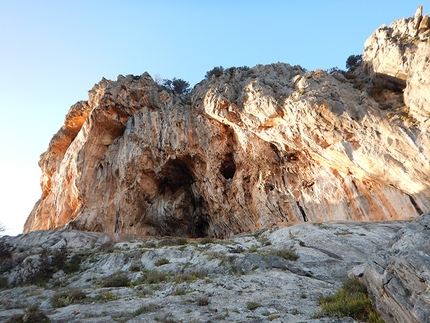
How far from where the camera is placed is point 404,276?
19.4 feet

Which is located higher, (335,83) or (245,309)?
(335,83)

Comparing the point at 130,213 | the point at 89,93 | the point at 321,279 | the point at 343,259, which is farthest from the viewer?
the point at 89,93

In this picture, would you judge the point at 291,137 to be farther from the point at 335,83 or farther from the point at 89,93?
the point at 89,93

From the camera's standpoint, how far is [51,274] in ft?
68.5

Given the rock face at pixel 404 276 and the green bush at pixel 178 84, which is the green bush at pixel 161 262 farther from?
the green bush at pixel 178 84

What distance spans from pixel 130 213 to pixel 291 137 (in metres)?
22.1

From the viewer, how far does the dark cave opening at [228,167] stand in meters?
33.4

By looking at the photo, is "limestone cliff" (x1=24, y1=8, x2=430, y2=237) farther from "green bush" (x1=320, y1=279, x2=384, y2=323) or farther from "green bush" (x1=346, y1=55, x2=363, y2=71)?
"green bush" (x1=346, y1=55, x2=363, y2=71)

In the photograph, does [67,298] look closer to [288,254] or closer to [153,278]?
[153,278]

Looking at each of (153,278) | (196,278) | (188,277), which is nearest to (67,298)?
(153,278)

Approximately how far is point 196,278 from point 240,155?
19147 mm

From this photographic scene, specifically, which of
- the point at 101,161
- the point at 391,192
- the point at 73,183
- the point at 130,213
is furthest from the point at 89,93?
the point at 391,192

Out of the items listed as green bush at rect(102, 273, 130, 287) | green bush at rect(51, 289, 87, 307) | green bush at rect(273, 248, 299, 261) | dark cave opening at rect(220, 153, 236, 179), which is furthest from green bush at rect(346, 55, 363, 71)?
green bush at rect(51, 289, 87, 307)

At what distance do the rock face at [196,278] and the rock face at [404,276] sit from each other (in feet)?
2.31
